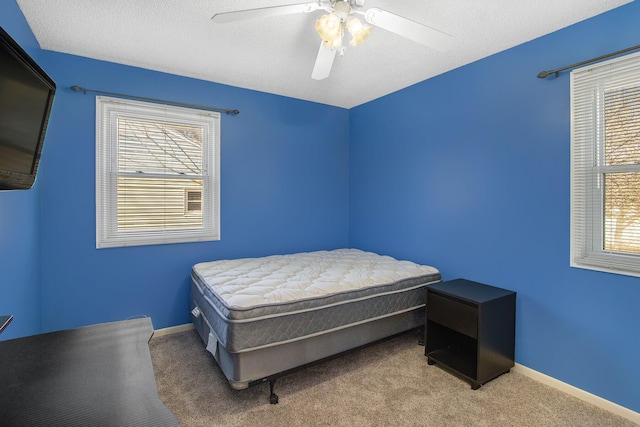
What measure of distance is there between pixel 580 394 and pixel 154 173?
374cm

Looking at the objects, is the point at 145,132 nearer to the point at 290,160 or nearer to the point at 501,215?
the point at 290,160

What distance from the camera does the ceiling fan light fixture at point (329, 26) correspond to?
5.23 ft

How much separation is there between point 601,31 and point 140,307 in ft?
13.4

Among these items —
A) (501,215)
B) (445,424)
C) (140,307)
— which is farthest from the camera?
(140,307)

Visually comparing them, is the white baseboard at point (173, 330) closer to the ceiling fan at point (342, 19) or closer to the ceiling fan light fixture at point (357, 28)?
the ceiling fan at point (342, 19)

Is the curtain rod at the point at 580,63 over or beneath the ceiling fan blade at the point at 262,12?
beneath

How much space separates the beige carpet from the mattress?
13.5 inches

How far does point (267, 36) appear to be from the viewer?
89.4 inches

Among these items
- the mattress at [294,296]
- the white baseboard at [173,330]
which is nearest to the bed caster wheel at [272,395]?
the mattress at [294,296]

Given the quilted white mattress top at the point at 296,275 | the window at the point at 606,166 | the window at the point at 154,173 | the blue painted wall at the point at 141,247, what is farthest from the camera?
the window at the point at 154,173

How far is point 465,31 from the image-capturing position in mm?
2182

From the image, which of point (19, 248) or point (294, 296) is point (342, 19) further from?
point (19, 248)

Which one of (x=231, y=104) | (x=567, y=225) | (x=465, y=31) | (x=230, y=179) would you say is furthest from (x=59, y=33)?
(x=567, y=225)

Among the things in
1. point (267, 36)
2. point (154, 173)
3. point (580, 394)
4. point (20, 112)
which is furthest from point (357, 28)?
point (580, 394)
